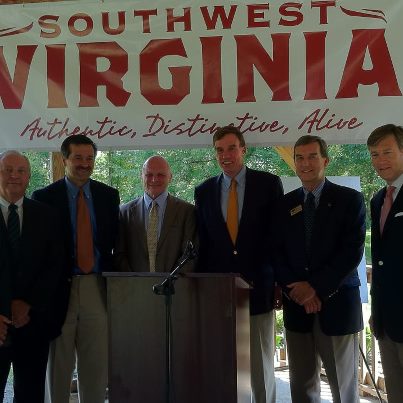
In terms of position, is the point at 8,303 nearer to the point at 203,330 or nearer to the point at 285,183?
the point at 203,330

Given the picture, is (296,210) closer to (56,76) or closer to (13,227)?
(13,227)

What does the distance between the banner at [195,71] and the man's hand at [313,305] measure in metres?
1.17

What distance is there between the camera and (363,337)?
4570mm

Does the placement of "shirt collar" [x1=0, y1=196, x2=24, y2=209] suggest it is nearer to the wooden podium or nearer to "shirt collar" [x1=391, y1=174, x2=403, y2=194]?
the wooden podium

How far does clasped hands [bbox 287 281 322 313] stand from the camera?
3.09 metres

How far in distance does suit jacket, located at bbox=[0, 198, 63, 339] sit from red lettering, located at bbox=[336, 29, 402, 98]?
198 centimetres

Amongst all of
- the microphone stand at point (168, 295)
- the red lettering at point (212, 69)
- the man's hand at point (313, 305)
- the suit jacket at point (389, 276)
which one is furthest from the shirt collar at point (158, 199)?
the suit jacket at point (389, 276)

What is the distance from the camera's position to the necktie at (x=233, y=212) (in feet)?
11.2

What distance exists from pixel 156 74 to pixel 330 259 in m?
1.74

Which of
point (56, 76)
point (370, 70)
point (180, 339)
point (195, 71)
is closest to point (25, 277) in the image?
point (180, 339)

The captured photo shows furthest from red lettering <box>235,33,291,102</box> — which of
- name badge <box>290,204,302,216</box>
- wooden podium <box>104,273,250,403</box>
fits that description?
wooden podium <box>104,273,250,403</box>

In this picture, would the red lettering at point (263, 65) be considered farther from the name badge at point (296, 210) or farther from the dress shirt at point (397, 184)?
the dress shirt at point (397, 184)

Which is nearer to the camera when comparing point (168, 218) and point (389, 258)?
point (389, 258)

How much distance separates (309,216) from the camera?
3.20 meters
